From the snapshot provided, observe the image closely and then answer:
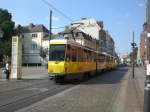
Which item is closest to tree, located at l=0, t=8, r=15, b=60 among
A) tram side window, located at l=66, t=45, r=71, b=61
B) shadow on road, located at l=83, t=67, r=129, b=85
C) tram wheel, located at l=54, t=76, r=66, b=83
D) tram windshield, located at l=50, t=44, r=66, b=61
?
shadow on road, located at l=83, t=67, r=129, b=85

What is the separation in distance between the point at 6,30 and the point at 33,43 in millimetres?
19618

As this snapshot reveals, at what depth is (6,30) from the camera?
109125 millimetres

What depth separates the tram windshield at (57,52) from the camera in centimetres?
3045

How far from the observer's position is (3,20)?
356 ft

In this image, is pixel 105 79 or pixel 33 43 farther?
pixel 33 43

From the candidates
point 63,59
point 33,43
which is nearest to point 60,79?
point 63,59

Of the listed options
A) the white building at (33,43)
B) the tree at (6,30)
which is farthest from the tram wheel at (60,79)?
the white building at (33,43)

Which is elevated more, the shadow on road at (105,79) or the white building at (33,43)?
the white building at (33,43)

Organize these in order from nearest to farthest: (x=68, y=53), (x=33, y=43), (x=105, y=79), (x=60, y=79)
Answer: (x=68, y=53) < (x=60, y=79) < (x=105, y=79) < (x=33, y=43)

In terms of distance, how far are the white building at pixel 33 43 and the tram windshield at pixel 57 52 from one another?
92.7 m

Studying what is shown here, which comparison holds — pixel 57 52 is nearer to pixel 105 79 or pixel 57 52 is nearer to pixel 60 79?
pixel 60 79

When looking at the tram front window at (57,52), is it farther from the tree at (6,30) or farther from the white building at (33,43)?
the white building at (33,43)

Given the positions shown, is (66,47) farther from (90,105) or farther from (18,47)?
(90,105)

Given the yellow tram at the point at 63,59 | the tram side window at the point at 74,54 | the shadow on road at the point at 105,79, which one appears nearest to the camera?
the yellow tram at the point at 63,59
